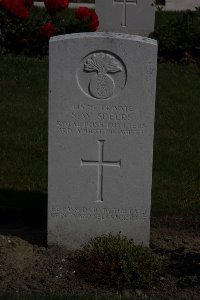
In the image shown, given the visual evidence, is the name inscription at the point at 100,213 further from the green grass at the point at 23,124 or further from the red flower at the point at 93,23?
the red flower at the point at 93,23

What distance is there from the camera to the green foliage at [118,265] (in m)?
5.78

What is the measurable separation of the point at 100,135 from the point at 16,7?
583cm

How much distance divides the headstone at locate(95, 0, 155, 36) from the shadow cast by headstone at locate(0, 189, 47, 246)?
6201 millimetres

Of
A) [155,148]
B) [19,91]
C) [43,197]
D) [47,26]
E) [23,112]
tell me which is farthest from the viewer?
[47,26]

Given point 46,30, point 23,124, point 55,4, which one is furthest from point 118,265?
point 55,4

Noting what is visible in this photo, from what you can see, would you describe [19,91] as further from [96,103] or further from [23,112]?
[96,103]

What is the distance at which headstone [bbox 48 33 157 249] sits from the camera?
5.97 meters

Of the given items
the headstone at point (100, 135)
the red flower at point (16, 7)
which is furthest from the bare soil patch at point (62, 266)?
the red flower at point (16, 7)

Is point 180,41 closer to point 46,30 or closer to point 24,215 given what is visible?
point 46,30

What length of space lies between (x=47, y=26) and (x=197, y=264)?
6.18 m

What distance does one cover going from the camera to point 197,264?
6.05m

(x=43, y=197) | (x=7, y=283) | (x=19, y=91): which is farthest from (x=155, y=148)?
(x=7, y=283)

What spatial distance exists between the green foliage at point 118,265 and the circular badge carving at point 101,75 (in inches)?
41.0

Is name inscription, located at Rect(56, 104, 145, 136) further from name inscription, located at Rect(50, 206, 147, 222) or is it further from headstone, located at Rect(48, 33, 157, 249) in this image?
name inscription, located at Rect(50, 206, 147, 222)
